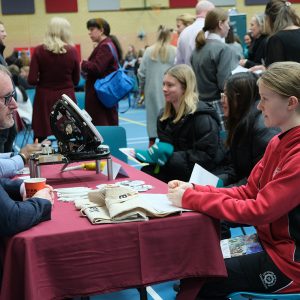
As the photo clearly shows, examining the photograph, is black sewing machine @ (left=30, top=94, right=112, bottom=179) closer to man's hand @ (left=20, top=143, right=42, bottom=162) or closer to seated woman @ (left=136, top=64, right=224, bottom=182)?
man's hand @ (left=20, top=143, right=42, bottom=162)

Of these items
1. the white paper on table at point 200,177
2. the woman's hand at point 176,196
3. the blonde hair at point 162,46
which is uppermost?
the blonde hair at point 162,46

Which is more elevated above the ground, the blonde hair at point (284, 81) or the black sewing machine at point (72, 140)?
the blonde hair at point (284, 81)

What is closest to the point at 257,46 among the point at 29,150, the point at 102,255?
the point at 29,150

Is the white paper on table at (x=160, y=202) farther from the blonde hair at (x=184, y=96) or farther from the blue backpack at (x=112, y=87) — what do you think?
the blue backpack at (x=112, y=87)

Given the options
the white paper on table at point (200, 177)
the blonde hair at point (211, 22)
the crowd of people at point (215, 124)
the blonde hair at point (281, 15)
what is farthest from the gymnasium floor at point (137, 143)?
the blonde hair at point (211, 22)

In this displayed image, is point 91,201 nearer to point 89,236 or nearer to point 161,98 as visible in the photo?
point 89,236

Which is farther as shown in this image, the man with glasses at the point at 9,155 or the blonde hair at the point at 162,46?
the blonde hair at the point at 162,46

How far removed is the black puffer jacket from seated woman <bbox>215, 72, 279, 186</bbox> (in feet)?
1.28

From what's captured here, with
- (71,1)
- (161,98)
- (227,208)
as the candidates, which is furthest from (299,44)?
(71,1)

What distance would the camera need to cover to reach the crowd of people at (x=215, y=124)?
6.93 feet

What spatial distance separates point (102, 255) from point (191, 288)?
40cm

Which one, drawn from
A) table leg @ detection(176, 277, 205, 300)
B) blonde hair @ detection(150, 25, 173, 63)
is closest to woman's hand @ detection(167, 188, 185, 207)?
table leg @ detection(176, 277, 205, 300)

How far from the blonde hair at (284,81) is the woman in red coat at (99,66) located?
371cm

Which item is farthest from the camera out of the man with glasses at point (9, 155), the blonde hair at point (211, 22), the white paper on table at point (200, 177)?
the blonde hair at point (211, 22)
